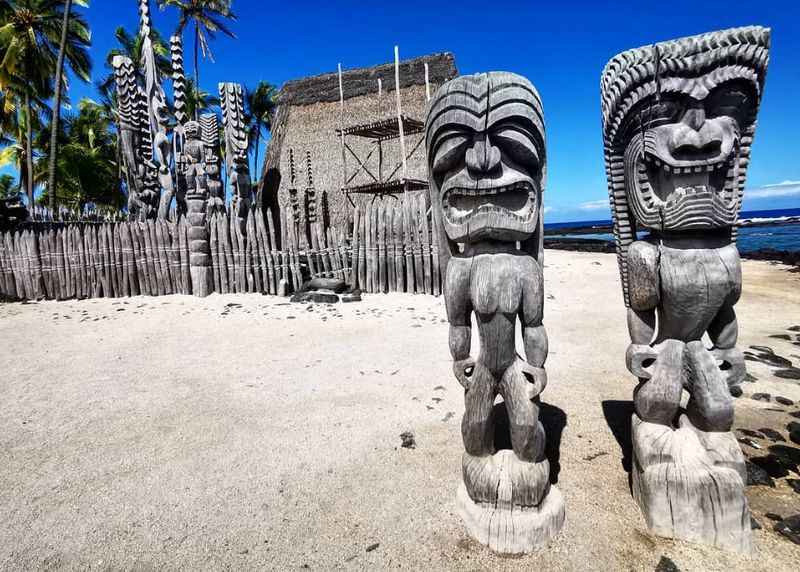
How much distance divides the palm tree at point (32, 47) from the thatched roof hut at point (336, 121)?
9.62 m

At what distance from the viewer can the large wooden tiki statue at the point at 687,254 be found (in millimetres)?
2057

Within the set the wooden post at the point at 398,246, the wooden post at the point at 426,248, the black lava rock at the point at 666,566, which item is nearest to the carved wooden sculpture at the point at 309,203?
the wooden post at the point at 398,246

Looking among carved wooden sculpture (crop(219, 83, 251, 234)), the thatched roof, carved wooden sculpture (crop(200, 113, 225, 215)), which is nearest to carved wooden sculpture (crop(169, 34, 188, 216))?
carved wooden sculpture (crop(219, 83, 251, 234))

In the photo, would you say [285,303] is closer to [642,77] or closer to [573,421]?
[573,421]

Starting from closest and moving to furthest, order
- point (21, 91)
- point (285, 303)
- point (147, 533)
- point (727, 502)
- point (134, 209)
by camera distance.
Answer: point (727, 502) < point (147, 533) < point (285, 303) < point (134, 209) < point (21, 91)

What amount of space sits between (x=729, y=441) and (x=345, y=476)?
2.30 metres

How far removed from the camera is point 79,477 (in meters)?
2.91

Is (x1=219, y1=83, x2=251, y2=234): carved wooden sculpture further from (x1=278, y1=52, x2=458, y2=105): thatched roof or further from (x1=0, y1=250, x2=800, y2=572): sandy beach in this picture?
(x1=0, y1=250, x2=800, y2=572): sandy beach

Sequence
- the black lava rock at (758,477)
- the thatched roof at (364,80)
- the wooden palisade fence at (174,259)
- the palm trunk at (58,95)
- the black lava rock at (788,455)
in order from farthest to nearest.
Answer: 1. the thatched roof at (364,80)
2. the palm trunk at (58,95)
3. the wooden palisade fence at (174,259)
4. the black lava rock at (788,455)
5. the black lava rock at (758,477)

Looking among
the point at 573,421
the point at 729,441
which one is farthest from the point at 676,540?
the point at 573,421

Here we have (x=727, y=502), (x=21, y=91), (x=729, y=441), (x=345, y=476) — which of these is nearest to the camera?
(x=727, y=502)

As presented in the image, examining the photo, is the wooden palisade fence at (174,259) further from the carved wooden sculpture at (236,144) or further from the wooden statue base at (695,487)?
the wooden statue base at (695,487)

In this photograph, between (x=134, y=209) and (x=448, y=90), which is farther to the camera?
(x=134, y=209)

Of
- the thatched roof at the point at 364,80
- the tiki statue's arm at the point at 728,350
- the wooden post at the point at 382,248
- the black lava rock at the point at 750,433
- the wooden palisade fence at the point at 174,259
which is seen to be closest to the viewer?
the tiki statue's arm at the point at 728,350
